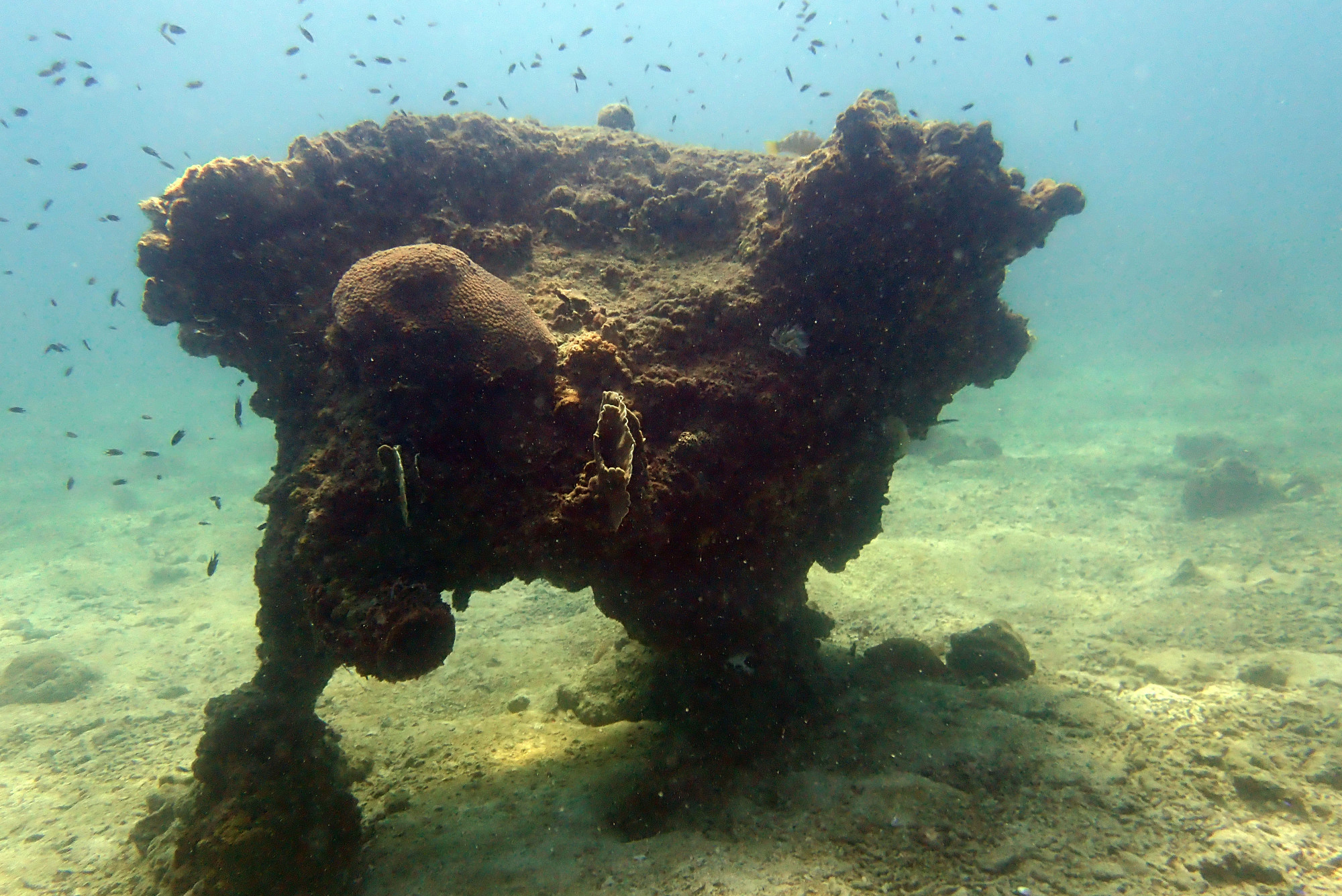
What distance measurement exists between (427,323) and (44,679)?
1103cm

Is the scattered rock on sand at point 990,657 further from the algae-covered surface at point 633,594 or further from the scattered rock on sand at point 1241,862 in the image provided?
the scattered rock on sand at point 1241,862

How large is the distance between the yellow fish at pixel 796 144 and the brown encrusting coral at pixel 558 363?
1.65 metres

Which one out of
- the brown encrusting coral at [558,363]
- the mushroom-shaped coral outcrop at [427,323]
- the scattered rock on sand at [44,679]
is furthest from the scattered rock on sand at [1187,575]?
the scattered rock on sand at [44,679]

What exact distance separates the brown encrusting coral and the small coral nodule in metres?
0.03

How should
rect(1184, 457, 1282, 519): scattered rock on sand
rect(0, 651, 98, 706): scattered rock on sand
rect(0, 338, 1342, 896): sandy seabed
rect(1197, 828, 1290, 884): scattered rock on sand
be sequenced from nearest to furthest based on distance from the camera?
rect(1197, 828, 1290, 884): scattered rock on sand < rect(0, 338, 1342, 896): sandy seabed < rect(0, 651, 98, 706): scattered rock on sand < rect(1184, 457, 1282, 519): scattered rock on sand

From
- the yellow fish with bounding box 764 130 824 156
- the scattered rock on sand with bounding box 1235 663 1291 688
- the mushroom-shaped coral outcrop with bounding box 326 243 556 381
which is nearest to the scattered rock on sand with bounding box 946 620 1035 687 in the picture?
the scattered rock on sand with bounding box 1235 663 1291 688

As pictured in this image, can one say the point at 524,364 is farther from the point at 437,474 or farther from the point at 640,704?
the point at 640,704

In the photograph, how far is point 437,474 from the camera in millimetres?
4699

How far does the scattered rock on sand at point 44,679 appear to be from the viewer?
368 inches

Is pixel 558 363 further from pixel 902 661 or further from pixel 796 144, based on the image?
pixel 796 144

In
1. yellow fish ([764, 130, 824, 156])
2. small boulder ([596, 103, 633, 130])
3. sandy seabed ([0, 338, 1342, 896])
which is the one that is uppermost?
small boulder ([596, 103, 633, 130])

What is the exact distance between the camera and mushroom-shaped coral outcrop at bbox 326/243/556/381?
4.62m

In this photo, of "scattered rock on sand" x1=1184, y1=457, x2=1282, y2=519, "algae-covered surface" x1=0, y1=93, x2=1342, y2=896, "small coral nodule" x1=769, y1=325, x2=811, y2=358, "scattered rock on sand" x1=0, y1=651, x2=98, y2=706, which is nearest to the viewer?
"algae-covered surface" x1=0, y1=93, x2=1342, y2=896

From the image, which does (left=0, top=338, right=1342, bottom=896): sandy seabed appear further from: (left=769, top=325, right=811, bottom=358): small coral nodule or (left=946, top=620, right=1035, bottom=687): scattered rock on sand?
(left=769, top=325, right=811, bottom=358): small coral nodule
